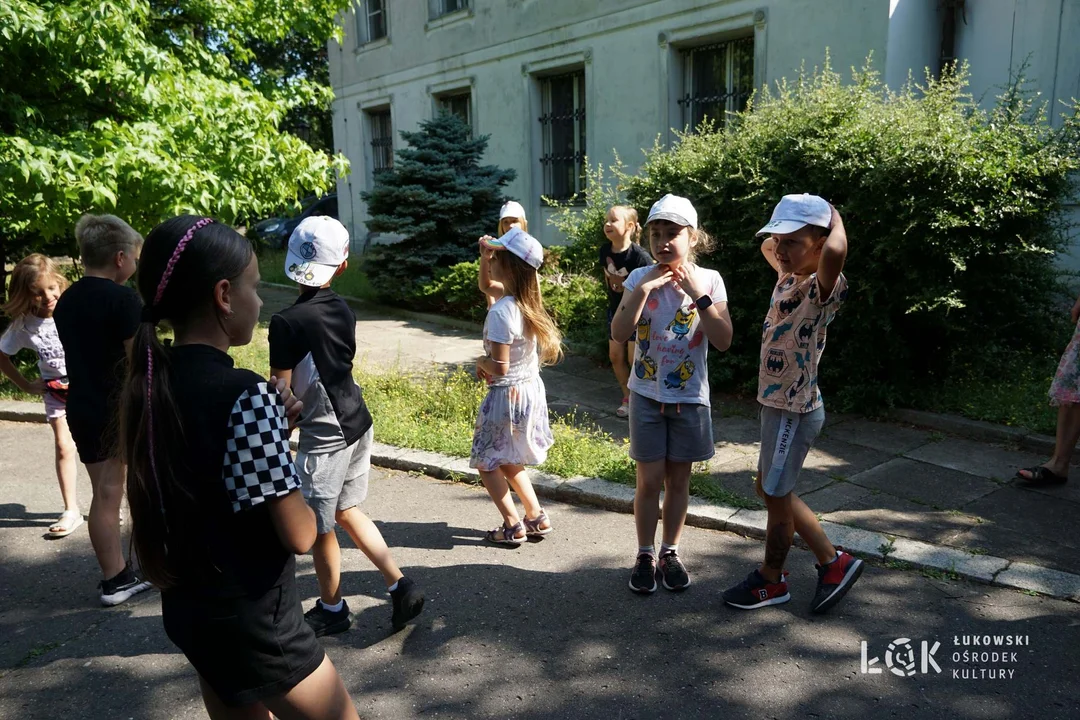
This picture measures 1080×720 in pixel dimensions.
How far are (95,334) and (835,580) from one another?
3635mm

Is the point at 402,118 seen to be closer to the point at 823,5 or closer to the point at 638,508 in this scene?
the point at 823,5

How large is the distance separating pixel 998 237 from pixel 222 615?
614 cm

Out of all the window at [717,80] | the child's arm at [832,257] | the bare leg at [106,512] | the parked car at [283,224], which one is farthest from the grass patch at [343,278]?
the child's arm at [832,257]

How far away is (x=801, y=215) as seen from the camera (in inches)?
129

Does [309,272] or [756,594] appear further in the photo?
[756,594]

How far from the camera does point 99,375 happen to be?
4074 millimetres

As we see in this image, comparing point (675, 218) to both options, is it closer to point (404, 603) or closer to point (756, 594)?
point (756, 594)

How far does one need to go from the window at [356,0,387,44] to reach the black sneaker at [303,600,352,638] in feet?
61.0

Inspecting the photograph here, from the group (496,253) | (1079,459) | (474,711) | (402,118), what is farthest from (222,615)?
(402,118)

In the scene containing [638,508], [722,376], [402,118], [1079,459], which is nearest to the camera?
[638,508]

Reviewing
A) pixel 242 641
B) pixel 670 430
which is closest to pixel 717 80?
pixel 670 430

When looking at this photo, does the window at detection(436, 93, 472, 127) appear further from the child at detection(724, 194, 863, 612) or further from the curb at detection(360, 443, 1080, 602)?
the child at detection(724, 194, 863, 612)

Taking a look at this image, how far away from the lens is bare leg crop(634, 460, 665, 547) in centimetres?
390

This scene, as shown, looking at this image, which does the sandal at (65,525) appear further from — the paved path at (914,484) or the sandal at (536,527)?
the paved path at (914,484)
